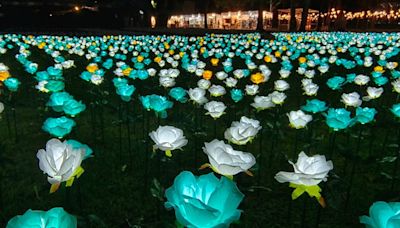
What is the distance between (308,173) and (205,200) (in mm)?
798

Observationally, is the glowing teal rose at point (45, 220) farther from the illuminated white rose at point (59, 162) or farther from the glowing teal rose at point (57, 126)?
the glowing teal rose at point (57, 126)

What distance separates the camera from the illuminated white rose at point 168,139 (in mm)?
2500

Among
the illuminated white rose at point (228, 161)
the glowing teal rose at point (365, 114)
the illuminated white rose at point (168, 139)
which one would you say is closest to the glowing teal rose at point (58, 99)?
the illuminated white rose at point (168, 139)

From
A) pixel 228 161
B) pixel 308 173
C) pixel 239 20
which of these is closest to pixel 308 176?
pixel 308 173

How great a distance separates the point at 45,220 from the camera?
1.34 m

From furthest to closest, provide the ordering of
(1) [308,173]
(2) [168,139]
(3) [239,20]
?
(3) [239,20] → (2) [168,139] → (1) [308,173]

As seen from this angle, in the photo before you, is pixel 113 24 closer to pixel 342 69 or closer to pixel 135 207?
pixel 342 69

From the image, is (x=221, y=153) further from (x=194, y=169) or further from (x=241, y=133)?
(x=194, y=169)

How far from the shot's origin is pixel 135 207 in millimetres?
3648

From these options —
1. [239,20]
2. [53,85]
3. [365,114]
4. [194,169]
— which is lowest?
[194,169]

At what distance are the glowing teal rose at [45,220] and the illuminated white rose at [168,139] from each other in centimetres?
119

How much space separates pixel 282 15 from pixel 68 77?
53.7 metres

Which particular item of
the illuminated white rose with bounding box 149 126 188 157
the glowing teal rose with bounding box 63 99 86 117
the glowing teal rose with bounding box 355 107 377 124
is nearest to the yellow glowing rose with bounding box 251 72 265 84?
the glowing teal rose with bounding box 355 107 377 124

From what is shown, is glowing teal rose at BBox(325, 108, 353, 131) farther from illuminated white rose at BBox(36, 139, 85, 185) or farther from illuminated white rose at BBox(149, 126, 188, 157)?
illuminated white rose at BBox(36, 139, 85, 185)
